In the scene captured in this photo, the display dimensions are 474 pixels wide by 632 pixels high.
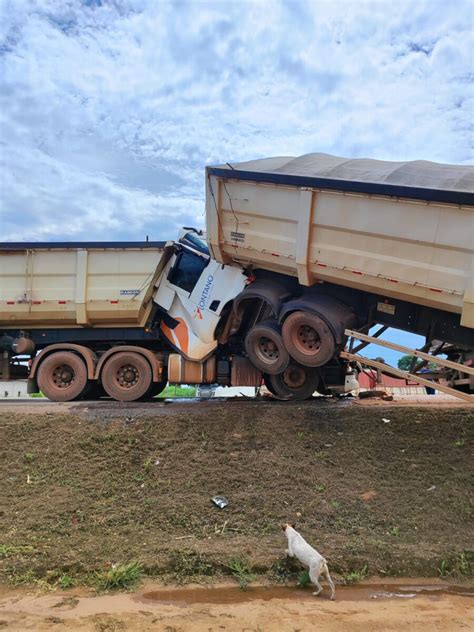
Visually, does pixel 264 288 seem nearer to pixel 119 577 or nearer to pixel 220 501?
pixel 220 501

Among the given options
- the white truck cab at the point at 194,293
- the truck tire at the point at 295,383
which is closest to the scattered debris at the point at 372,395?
the truck tire at the point at 295,383

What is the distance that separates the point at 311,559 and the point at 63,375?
19.4ft

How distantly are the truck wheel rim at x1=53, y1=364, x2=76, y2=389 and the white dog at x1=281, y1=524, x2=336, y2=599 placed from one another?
5.54 meters

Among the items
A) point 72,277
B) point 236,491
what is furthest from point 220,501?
point 72,277

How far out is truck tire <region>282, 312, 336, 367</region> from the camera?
19.9 ft

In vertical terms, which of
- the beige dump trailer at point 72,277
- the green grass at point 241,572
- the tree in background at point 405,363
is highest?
the beige dump trailer at point 72,277

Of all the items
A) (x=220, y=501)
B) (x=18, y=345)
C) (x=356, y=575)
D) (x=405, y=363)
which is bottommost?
(x=356, y=575)

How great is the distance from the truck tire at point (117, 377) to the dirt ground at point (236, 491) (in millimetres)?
1502

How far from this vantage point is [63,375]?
8.33 meters

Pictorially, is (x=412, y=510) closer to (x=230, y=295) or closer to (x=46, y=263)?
(x=230, y=295)

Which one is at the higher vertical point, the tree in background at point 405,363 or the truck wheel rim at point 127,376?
the tree in background at point 405,363

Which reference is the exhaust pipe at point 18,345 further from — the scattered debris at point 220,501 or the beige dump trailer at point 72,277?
the scattered debris at point 220,501

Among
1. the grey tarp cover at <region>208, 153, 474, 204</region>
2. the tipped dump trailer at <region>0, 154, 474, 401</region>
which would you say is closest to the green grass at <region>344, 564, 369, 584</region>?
the tipped dump trailer at <region>0, 154, 474, 401</region>

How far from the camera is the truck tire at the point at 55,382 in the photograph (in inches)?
320
